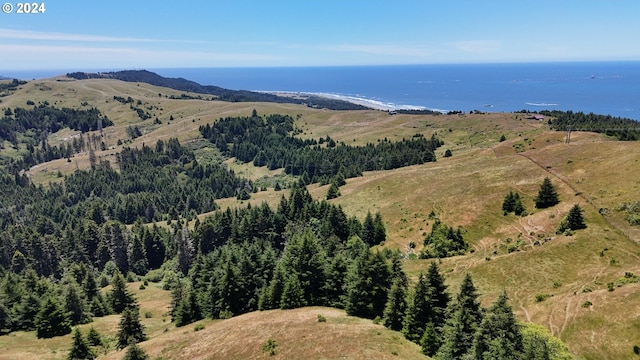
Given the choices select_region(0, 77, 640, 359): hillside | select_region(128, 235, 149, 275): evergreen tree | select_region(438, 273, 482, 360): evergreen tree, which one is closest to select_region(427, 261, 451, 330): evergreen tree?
select_region(438, 273, 482, 360): evergreen tree

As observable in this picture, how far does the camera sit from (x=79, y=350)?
5112 centimetres

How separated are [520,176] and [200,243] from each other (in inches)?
3620

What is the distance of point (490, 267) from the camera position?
220ft

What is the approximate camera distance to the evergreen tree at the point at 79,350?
5081 cm

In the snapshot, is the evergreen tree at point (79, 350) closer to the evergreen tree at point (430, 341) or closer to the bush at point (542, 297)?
the evergreen tree at point (430, 341)

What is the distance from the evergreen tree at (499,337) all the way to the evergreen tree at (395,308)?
14.7 metres

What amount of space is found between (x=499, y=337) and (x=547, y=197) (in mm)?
64236

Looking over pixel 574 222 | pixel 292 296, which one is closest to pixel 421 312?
pixel 292 296

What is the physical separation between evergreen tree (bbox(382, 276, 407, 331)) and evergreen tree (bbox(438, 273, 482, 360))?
6860 mm

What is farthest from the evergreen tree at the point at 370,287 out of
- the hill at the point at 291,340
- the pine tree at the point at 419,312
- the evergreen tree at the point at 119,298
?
the evergreen tree at the point at 119,298

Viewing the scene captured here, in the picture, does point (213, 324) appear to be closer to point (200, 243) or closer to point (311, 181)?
point (200, 243)

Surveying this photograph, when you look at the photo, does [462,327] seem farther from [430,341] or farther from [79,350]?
[79,350]

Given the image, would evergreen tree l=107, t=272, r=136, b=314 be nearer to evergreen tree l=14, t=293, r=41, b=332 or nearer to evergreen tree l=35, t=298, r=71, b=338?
evergreen tree l=14, t=293, r=41, b=332

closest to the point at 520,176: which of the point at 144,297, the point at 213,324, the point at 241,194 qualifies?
the point at 213,324
